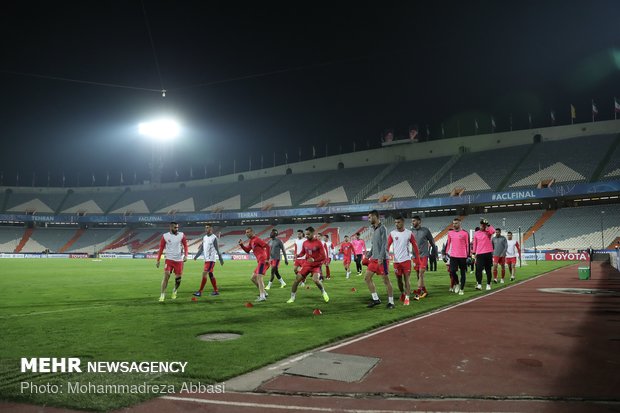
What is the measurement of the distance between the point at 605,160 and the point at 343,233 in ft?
95.9

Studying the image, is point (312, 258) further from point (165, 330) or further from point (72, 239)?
point (72, 239)

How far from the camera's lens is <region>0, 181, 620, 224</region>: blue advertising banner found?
131ft

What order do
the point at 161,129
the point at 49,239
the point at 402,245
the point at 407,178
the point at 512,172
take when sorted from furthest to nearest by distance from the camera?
the point at 49,239, the point at 161,129, the point at 407,178, the point at 512,172, the point at 402,245

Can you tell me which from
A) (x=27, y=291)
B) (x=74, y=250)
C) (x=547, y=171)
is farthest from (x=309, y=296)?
(x=74, y=250)

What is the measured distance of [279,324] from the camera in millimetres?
7746

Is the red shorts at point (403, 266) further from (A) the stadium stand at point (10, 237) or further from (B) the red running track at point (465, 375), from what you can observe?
(A) the stadium stand at point (10, 237)

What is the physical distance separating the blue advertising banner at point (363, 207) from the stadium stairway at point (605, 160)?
1.72m

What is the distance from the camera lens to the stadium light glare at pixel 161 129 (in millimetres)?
53594

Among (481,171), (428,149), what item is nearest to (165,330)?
(481,171)

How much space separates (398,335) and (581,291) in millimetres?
9291

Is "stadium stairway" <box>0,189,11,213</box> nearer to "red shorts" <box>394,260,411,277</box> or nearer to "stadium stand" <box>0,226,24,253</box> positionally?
"stadium stand" <box>0,226,24,253</box>

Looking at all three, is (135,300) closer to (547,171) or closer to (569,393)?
(569,393)

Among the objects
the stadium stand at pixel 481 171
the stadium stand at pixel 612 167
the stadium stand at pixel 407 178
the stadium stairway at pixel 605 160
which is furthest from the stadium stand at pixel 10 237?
the stadium stand at pixel 612 167

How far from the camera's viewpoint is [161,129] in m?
55.2
